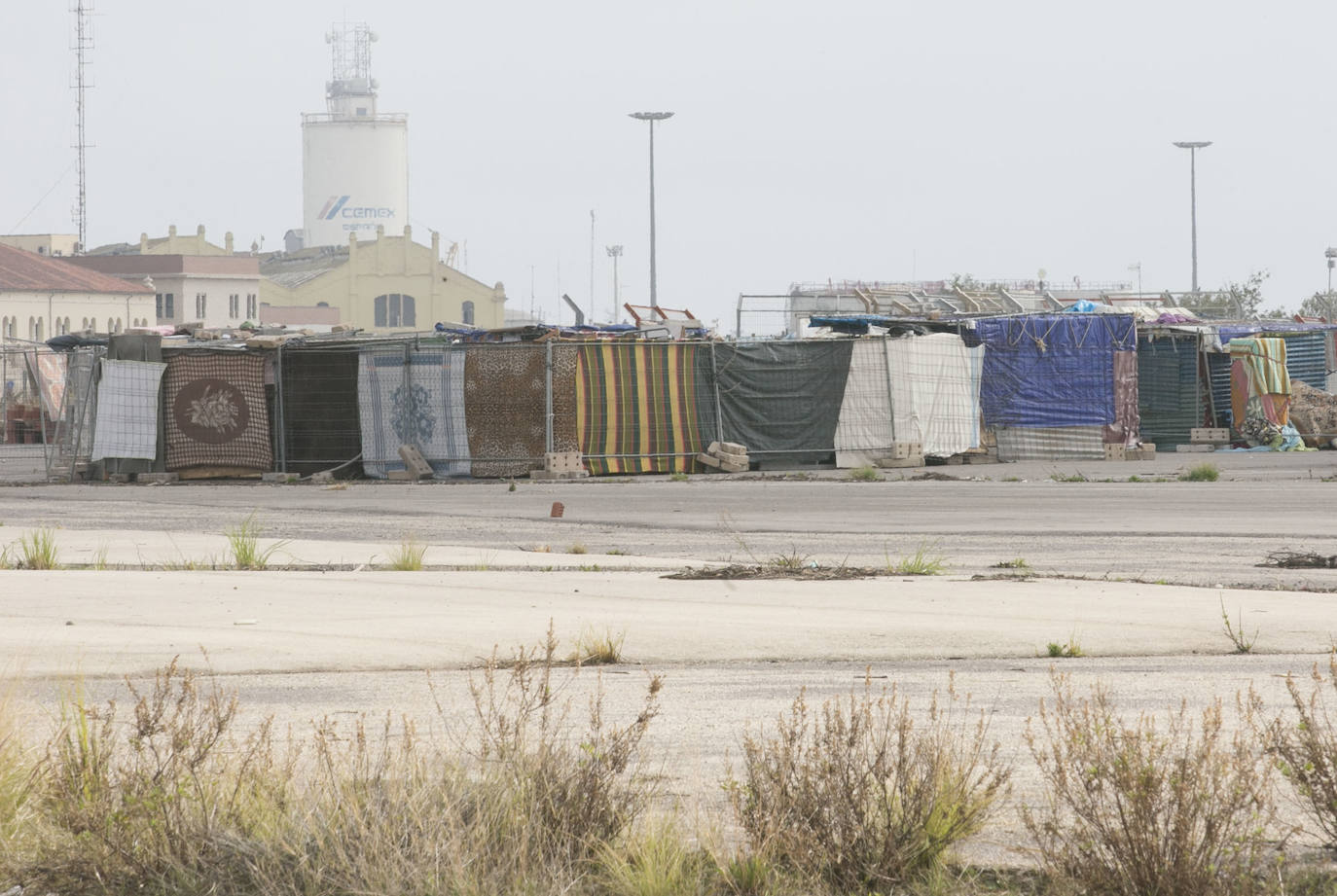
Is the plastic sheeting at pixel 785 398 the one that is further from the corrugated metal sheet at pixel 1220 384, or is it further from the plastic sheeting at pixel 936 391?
the corrugated metal sheet at pixel 1220 384

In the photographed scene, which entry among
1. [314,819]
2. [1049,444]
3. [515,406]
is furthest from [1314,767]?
[1049,444]

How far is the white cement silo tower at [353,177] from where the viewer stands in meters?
147

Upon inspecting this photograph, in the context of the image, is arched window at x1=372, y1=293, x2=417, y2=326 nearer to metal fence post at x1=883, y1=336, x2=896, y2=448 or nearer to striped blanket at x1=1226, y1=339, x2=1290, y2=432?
striped blanket at x1=1226, y1=339, x2=1290, y2=432

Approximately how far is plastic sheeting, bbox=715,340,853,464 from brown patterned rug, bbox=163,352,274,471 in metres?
8.19

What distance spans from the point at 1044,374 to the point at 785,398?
576 cm

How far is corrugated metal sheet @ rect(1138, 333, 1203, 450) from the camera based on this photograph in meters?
34.6

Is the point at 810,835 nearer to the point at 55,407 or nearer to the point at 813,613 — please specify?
the point at 813,613

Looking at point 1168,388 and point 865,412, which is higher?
point 1168,388

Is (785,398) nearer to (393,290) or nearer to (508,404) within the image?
(508,404)

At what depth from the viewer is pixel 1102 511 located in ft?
67.7

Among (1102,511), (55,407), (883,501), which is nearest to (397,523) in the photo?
(883,501)

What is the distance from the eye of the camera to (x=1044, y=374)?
3180 cm

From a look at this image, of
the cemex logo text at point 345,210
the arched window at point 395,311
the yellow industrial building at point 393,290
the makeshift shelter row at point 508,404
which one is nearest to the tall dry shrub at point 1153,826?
the makeshift shelter row at point 508,404

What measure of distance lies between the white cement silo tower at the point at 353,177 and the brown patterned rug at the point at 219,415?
11767cm
